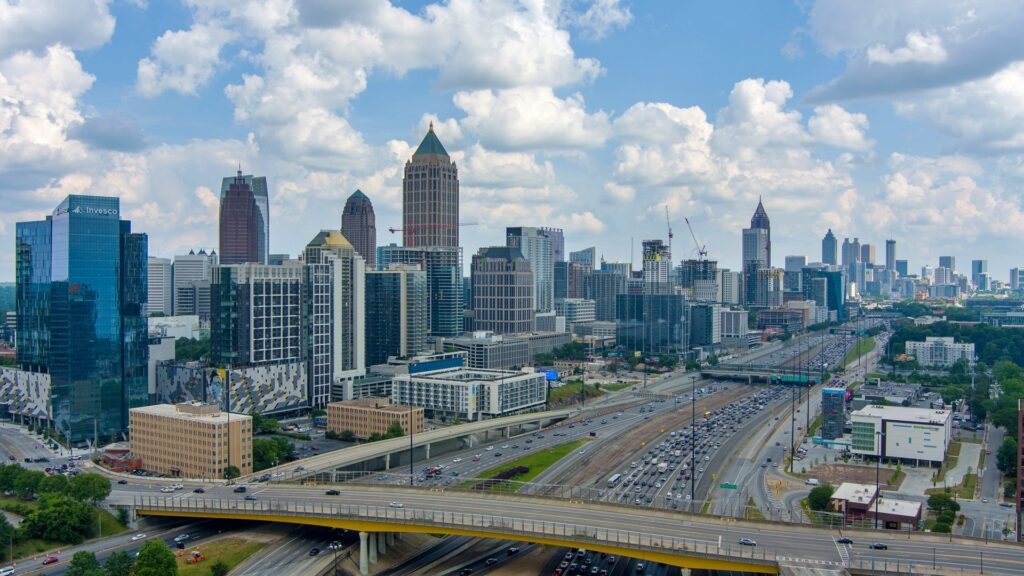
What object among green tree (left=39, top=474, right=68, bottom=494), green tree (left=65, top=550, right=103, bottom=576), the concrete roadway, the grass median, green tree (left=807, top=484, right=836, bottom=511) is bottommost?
the grass median

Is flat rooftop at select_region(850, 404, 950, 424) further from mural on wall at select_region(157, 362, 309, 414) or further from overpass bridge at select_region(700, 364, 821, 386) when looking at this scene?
mural on wall at select_region(157, 362, 309, 414)

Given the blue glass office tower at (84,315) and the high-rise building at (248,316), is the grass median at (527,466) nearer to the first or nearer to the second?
the high-rise building at (248,316)

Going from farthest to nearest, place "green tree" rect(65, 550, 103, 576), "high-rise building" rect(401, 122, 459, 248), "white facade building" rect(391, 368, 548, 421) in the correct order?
"high-rise building" rect(401, 122, 459, 248)
"white facade building" rect(391, 368, 548, 421)
"green tree" rect(65, 550, 103, 576)

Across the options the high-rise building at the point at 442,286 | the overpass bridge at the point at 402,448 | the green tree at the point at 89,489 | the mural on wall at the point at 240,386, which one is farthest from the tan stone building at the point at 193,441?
the high-rise building at the point at 442,286

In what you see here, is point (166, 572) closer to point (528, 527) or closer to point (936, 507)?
point (528, 527)

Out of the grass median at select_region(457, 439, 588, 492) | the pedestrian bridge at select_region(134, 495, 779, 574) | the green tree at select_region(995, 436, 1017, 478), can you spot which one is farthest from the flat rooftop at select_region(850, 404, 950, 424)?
the pedestrian bridge at select_region(134, 495, 779, 574)

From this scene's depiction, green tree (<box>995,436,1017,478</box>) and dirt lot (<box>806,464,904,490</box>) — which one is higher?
green tree (<box>995,436,1017,478</box>)

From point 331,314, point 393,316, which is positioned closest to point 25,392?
point 331,314

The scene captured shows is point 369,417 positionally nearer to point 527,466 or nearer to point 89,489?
point 527,466
